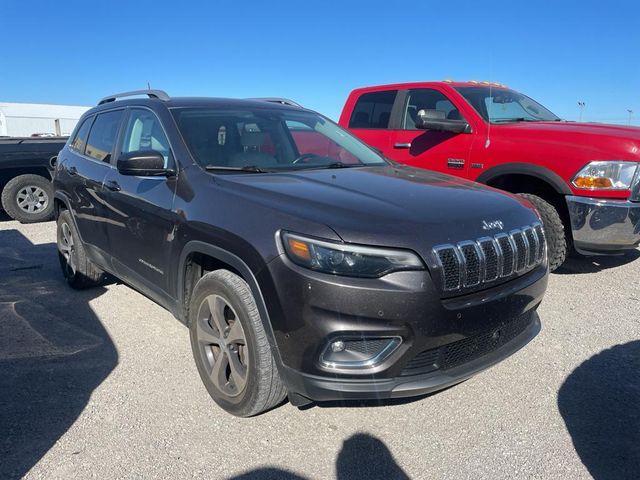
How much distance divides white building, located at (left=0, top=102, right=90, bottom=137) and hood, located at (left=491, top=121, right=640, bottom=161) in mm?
30304

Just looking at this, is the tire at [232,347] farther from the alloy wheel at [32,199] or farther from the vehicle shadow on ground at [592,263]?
the alloy wheel at [32,199]

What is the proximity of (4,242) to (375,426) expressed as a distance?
6.81 metres

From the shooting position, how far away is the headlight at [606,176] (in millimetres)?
4375

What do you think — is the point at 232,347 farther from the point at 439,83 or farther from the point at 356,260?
the point at 439,83

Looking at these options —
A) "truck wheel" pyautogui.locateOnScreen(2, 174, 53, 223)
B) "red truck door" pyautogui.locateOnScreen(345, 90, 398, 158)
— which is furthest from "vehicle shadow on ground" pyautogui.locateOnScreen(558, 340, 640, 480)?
"truck wheel" pyautogui.locateOnScreen(2, 174, 53, 223)

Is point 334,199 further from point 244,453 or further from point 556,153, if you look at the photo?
point 556,153

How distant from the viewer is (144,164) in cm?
304

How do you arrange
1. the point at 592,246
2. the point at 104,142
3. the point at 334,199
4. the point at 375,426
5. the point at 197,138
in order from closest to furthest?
1. the point at 334,199
2. the point at 375,426
3. the point at 197,138
4. the point at 104,142
5. the point at 592,246

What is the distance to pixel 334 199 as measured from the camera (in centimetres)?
256

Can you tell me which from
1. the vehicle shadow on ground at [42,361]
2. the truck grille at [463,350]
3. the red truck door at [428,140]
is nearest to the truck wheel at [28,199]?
the vehicle shadow on ground at [42,361]

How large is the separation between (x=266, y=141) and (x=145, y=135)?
0.88m

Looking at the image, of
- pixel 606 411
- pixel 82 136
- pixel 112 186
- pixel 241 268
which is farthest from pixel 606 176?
pixel 82 136

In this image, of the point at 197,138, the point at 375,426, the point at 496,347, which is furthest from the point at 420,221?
the point at 197,138

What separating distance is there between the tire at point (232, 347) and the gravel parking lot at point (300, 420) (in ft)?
0.52
